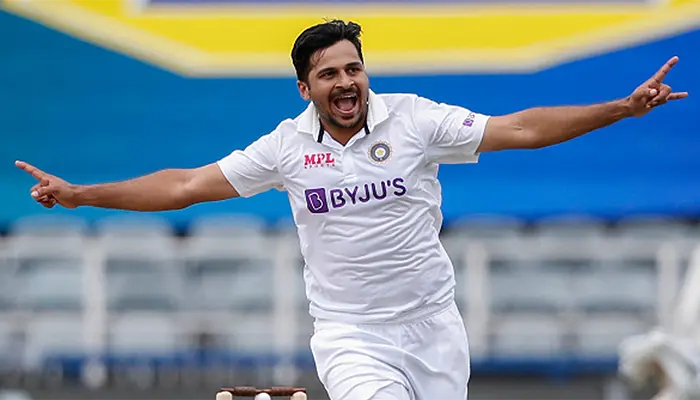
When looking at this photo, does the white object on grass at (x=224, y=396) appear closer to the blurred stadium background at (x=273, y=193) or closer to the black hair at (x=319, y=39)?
the black hair at (x=319, y=39)

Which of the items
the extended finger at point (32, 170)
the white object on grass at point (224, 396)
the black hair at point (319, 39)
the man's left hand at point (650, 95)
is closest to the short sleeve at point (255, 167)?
the black hair at point (319, 39)

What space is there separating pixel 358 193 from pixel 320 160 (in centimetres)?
18

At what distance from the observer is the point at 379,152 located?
Answer: 205 inches

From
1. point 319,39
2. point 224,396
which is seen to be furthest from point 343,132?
point 224,396

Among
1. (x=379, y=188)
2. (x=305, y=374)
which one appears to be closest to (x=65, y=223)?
(x=305, y=374)

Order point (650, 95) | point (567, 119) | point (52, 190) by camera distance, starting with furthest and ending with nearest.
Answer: point (52, 190)
point (567, 119)
point (650, 95)

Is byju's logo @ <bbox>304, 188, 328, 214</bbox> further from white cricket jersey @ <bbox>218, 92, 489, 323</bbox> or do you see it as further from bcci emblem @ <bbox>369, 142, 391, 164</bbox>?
bcci emblem @ <bbox>369, 142, 391, 164</bbox>

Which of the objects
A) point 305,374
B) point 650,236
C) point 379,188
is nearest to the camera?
point 379,188

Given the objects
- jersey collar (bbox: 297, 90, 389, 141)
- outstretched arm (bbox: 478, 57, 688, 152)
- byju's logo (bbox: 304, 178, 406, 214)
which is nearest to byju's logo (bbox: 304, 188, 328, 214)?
byju's logo (bbox: 304, 178, 406, 214)

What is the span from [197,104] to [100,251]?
5.30ft

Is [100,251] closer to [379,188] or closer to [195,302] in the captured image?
[195,302]

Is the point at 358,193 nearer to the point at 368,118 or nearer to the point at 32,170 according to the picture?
the point at 368,118

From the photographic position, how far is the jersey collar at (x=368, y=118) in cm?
522

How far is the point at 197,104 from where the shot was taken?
40.3 ft
